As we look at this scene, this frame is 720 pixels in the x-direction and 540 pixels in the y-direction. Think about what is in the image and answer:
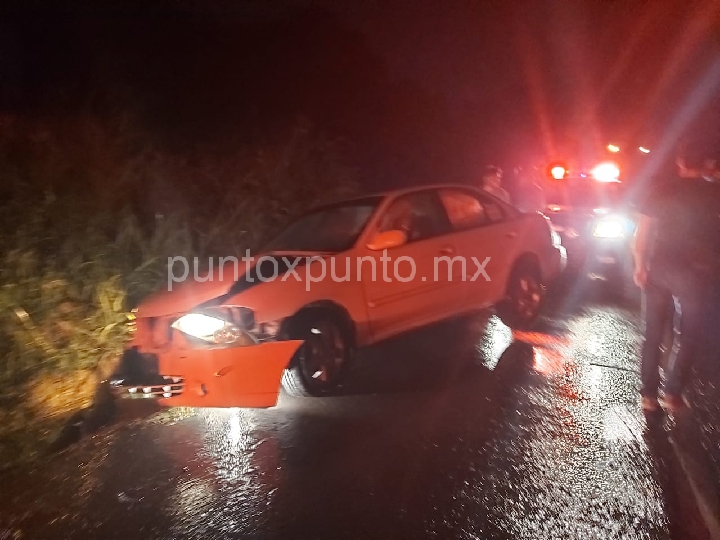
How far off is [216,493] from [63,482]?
1.03m

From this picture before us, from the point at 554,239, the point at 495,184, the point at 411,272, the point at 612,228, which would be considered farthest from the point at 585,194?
the point at 411,272

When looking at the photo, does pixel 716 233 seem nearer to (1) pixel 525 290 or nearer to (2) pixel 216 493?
(1) pixel 525 290

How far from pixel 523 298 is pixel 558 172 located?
→ 4333 millimetres

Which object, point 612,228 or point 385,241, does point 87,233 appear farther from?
point 612,228

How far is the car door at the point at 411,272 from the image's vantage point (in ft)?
19.2

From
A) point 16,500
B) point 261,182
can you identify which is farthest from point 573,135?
point 16,500

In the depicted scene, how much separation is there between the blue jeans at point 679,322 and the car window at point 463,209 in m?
1.99

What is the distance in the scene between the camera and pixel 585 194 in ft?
34.0

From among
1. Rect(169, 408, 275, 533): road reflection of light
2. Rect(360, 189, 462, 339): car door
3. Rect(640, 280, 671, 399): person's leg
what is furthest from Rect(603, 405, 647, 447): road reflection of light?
Rect(169, 408, 275, 533): road reflection of light

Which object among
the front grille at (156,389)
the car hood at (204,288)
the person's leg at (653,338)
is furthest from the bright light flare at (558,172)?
the front grille at (156,389)

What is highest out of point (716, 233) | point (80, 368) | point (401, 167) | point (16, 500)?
point (401, 167)

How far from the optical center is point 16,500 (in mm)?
4090

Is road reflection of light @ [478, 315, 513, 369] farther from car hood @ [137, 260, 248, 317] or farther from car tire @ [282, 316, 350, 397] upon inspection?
car hood @ [137, 260, 248, 317]

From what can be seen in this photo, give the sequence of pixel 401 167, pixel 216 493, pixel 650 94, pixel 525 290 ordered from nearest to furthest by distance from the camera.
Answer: pixel 216 493 → pixel 525 290 → pixel 401 167 → pixel 650 94
